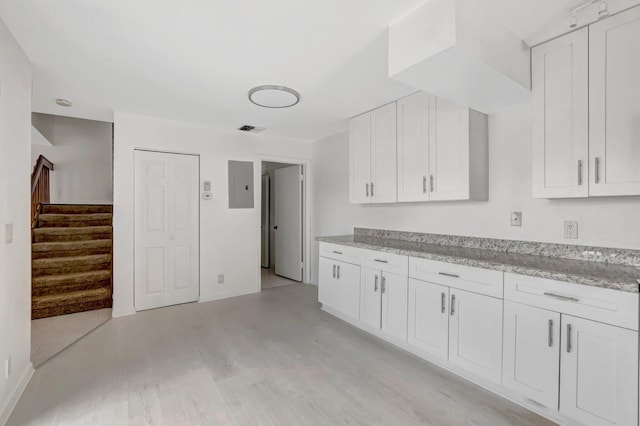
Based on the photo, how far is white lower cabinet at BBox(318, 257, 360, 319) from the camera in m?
3.24

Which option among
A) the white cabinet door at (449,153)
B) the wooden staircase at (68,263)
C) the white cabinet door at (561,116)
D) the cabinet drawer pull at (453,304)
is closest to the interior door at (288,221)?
the wooden staircase at (68,263)

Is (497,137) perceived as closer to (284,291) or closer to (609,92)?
(609,92)

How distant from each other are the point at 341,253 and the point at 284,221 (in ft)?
7.46

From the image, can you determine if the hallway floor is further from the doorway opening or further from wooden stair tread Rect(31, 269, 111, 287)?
the doorway opening

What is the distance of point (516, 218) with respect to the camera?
2.51m

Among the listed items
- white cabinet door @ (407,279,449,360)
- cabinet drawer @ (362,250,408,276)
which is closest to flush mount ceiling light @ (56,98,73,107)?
cabinet drawer @ (362,250,408,276)

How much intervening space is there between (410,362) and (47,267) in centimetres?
451

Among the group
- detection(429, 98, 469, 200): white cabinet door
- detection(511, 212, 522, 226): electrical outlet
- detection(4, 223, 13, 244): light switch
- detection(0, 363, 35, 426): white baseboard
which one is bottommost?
detection(0, 363, 35, 426): white baseboard

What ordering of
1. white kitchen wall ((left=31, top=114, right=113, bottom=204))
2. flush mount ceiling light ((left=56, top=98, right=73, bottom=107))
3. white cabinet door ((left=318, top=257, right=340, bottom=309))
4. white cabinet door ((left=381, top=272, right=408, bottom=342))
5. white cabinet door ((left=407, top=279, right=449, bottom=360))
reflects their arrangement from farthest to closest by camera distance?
white kitchen wall ((left=31, top=114, right=113, bottom=204)), white cabinet door ((left=318, top=257, right=340, bottom=309)), flush mount ceiling light ((left=56, top=98, right=73, bottom=107)), white cabinet door ((left=381, top=272, right=408, bottom=342)), white cabinet door ((left=407, top=279, right=449, bottom=360))

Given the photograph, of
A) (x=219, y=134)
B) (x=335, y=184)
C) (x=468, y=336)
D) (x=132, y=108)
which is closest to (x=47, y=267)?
(x=132, y=108)

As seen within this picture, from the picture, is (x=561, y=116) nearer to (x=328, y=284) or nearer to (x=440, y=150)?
(x=440, y=150)

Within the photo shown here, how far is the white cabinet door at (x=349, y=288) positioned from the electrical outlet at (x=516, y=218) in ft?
4.79

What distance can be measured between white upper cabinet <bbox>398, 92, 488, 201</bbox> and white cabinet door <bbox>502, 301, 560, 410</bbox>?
41.2 inches

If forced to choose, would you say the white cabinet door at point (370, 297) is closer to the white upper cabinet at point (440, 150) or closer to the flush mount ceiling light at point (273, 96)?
the white upper cabinet at point (440, 150)
